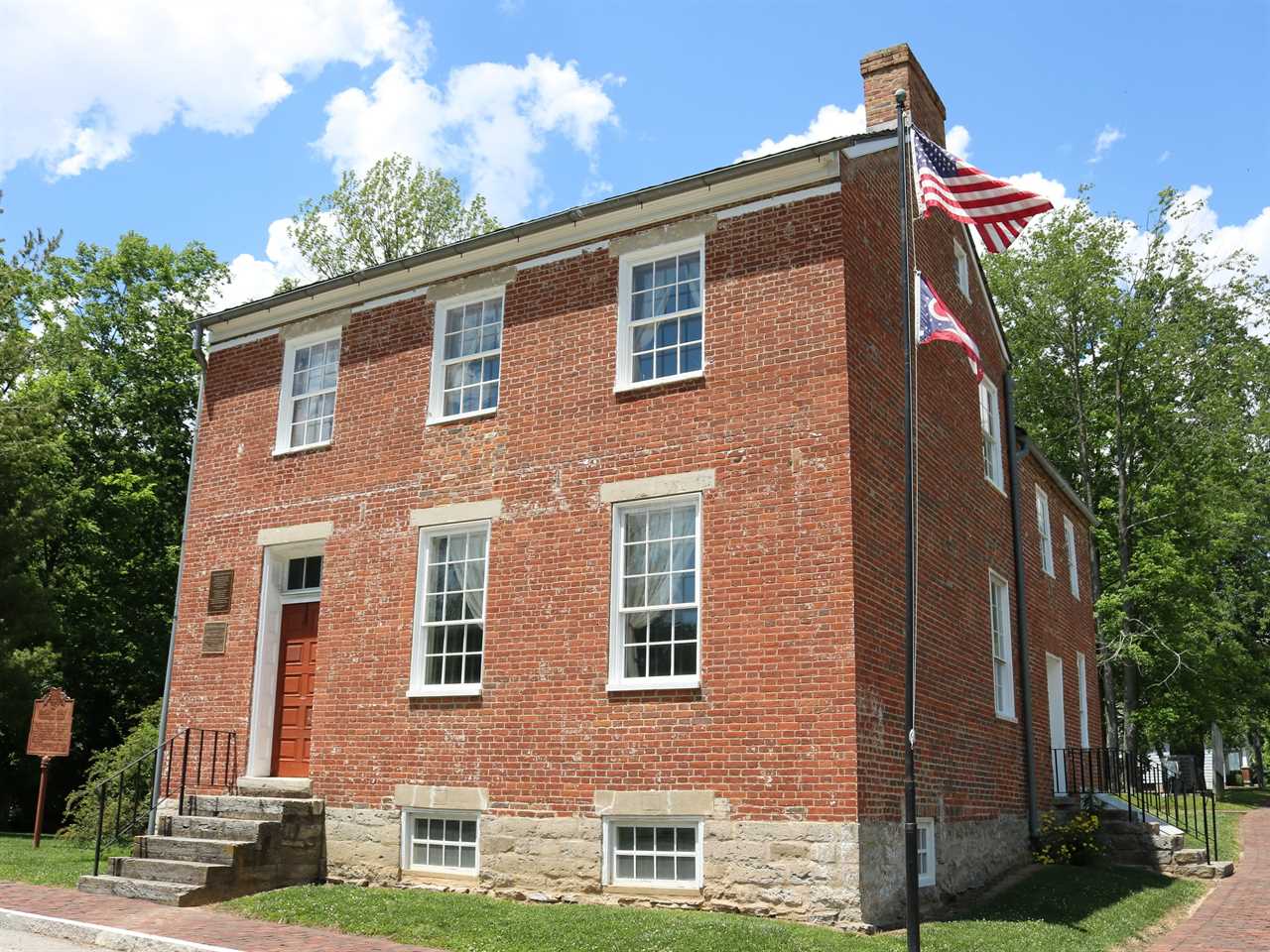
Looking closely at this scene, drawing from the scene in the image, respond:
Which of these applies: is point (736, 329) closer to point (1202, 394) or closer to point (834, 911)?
point (834, 911)

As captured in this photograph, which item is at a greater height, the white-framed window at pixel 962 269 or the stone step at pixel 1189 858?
the white-framed window at pixel 962 269

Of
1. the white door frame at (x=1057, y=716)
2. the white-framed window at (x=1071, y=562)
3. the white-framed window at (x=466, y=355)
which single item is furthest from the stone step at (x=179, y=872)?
the white-framed window at (x=1071, y=562)

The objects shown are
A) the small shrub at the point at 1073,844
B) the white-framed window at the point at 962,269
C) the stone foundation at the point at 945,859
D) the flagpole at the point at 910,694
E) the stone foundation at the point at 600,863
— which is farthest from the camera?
the white-framed window at the point at 962,269

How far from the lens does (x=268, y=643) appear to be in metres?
14.4

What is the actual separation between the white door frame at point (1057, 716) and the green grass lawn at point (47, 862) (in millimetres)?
14184

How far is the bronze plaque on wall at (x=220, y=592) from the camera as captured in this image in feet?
48.7

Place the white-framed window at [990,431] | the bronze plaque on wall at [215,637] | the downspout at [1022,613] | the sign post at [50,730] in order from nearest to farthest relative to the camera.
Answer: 1. the bronze plaque on wall at [215,637]
2. the sign post at [50,730]
3. the downspout at [1022,613]
4. the white-framed window at [990,431]

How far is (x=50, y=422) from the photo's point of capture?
78.7 feet

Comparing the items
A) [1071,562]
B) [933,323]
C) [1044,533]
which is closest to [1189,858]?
[1044,533]

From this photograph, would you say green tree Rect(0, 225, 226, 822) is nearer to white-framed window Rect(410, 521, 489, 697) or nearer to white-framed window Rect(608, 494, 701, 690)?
white-framed window Rect(410, 521, 489, 697)

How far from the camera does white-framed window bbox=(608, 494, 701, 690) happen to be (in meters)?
11.3

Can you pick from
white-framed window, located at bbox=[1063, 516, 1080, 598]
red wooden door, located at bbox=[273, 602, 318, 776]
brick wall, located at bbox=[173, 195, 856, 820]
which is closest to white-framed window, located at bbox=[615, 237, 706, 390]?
brick wall, located at bbox=[173, 195, 856, 820]

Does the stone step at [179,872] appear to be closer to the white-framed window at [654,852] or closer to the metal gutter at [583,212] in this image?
the white-framed window at [654,852]

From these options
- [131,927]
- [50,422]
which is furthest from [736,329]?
[50,422]
